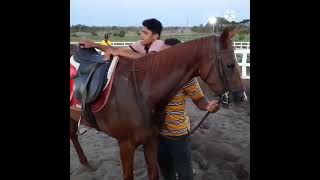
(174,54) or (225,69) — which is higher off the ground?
(174,54)

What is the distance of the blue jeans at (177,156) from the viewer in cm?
309

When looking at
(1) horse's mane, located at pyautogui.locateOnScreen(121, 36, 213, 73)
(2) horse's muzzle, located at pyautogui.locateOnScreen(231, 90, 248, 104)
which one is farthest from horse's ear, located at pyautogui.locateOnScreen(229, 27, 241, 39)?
(2) horse's muzzle, located at pyautogui.locateOnScreen(231, 90, 248, 104)

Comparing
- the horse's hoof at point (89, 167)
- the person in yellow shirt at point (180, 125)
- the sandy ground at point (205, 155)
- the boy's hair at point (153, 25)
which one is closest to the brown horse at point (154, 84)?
the person in yellow shirt at point (180, 125)

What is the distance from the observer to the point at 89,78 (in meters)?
3.19

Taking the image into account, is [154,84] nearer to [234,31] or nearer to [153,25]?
[153,25]

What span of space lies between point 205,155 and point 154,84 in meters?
1.95

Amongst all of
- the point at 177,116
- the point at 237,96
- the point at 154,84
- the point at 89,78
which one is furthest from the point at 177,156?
the point at 89,78

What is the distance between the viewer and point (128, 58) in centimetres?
324

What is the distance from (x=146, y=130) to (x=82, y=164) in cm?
176

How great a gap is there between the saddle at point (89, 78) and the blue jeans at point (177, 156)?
68 cm

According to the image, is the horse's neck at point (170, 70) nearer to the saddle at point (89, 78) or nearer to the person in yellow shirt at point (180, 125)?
the person in yellow shirt at point (180, 125)

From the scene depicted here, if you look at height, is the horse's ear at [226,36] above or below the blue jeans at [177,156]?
above
